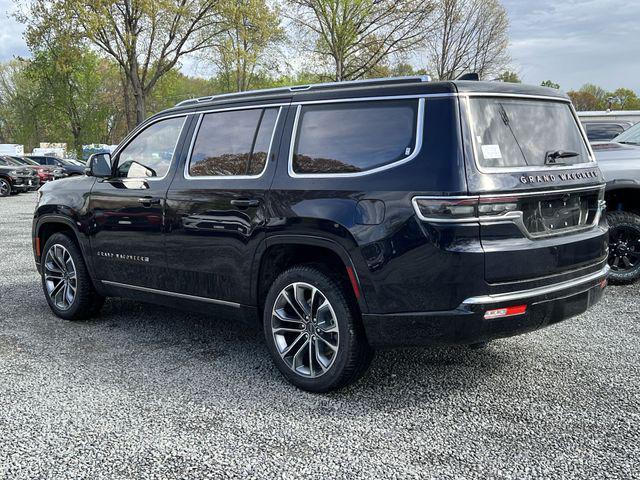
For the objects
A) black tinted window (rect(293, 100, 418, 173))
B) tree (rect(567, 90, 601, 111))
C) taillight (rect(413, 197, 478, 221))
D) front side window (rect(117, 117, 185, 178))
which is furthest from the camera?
tree (rect(567, 90, 601, 111))

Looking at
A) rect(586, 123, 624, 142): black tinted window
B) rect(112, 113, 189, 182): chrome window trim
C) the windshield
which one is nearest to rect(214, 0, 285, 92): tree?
rect(586, 123, 624, 142): black tinted window

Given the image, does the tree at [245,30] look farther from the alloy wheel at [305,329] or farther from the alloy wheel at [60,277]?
the alloy wheel at [305,329]

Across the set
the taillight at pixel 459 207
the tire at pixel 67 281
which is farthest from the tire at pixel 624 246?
the tire at pixel 67 281

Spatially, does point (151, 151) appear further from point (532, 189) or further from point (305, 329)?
point (532, 189)

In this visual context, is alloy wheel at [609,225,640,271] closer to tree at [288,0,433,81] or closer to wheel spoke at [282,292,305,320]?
wheel spoke at [282,292,305,320]

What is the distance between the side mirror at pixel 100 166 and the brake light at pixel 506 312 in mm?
3351

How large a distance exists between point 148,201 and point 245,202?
1.08m

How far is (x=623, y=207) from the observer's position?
22.0ft

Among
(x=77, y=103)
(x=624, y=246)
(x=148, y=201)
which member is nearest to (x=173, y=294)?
(x=148, y=201)

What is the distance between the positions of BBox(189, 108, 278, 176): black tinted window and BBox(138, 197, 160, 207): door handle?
0.39 meters

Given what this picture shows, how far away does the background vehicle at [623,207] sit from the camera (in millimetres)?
6383

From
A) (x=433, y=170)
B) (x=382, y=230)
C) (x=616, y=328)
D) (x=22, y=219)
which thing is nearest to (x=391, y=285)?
(x=382, y=230)

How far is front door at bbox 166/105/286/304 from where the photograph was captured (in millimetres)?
4008

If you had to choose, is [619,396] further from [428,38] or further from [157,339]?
[428,38]
